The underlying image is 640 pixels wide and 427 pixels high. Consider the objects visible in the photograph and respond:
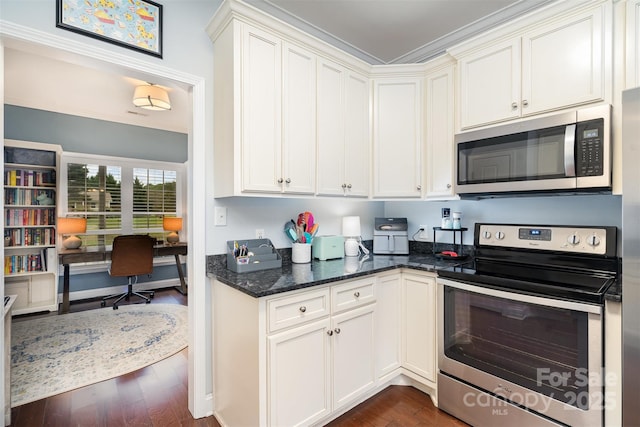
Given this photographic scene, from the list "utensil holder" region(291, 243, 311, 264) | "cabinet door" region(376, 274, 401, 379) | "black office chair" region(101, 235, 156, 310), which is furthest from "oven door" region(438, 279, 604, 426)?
"black office chair" region(101, 235, 156, 310)

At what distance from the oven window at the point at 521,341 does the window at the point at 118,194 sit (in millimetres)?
4727

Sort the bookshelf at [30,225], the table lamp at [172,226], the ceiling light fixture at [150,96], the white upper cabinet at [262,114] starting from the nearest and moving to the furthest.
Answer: the white upper cabinet at [262,114]
the ceiling light fixture at [150,96]
the bookshelf at [30,225]
the table lamp at [172,226]

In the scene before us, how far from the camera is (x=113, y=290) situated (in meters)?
4.64

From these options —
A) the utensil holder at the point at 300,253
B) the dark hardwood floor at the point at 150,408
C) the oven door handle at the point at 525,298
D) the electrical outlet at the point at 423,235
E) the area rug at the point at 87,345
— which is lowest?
the dark hardwood floor at the point at 150,408

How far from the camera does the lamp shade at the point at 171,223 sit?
16.3 ft

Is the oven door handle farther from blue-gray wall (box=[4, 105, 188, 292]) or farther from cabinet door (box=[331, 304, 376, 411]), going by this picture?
blue-gray wall (box=[4, 105, 188, 292])

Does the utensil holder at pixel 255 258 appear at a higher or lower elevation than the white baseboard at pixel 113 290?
higher

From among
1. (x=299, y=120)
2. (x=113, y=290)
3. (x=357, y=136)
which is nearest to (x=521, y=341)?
(x=357, y=136)

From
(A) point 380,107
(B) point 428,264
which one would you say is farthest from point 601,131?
(A) point 380,107

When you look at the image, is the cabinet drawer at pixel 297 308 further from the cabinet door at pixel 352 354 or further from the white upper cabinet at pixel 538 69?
the white upper cabinet at pixel 538 69

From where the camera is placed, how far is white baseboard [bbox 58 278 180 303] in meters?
4.36

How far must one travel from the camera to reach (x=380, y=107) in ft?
8.04

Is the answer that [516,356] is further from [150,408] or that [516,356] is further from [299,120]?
[150,408]

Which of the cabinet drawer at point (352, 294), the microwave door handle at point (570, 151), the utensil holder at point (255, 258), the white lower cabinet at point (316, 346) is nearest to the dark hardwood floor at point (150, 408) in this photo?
the white lower cabinet at point (316, 346)
